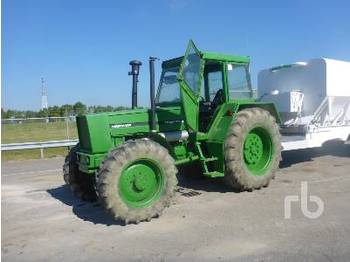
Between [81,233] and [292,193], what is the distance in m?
3.96

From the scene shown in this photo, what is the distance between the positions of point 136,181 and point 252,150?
2870 millimetres

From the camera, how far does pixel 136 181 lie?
6.88 meters

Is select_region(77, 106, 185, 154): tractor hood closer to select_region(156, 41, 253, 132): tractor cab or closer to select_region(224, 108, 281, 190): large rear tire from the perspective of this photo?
select_region(156, 41, 253, 132): tractor cab

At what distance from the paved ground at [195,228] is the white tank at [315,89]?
2.59 meters

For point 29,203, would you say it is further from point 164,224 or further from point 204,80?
point 204,80

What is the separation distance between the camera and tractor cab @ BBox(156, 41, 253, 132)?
27.5 feet

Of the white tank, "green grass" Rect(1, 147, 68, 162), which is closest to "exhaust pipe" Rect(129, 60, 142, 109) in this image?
the white tank

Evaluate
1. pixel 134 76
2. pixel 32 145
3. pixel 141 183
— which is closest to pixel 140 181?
pixel 141 183

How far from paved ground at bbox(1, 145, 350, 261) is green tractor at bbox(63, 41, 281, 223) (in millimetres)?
402

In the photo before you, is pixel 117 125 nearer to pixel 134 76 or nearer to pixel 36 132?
pixel 134 76

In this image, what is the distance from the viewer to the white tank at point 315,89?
11453 mm

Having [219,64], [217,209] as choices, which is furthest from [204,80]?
[217,209]

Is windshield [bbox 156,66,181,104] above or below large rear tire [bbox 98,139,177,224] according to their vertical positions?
above

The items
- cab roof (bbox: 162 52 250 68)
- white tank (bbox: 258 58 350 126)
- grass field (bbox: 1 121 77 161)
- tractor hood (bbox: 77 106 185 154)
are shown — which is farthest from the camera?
grass field (bbox: 1 121 77 161)
